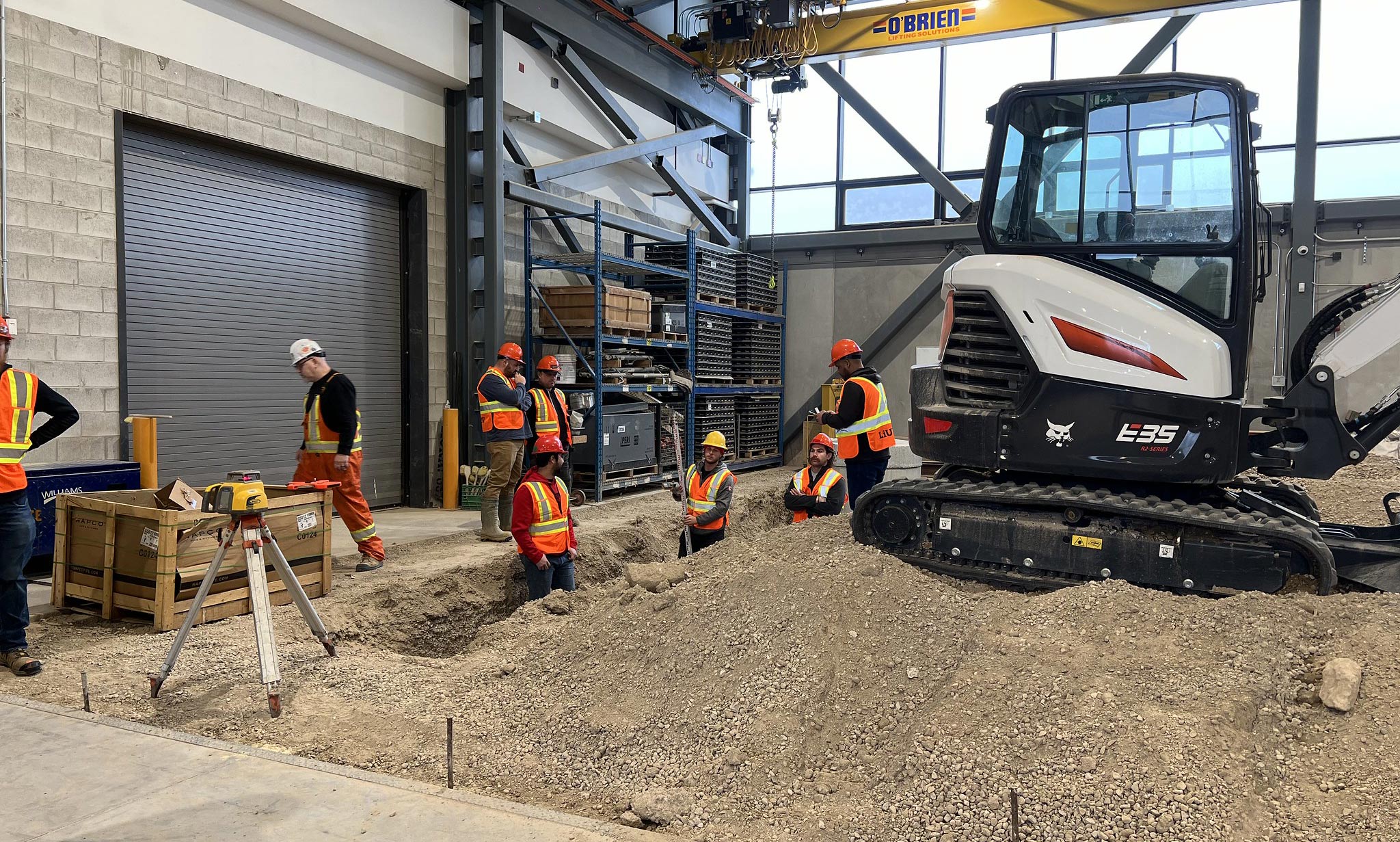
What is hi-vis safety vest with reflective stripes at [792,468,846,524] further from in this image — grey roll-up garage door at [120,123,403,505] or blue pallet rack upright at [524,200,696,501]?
grey roll-up garage door at [120,123,403,505]

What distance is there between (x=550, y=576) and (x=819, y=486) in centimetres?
217

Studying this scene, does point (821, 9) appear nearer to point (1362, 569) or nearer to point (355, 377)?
point (355, 377)

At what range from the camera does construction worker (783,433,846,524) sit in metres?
7.25

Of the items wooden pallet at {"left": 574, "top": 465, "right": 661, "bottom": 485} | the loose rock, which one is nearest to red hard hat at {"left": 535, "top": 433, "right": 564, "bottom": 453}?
the loose rock

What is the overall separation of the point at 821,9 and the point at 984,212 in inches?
361

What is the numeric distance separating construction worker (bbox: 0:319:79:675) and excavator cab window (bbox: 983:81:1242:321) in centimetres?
540

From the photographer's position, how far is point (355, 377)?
10500 mm

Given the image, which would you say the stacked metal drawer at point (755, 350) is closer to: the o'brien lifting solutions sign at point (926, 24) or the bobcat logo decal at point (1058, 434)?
the o'brien lifting solutions sign at point (926, 24)

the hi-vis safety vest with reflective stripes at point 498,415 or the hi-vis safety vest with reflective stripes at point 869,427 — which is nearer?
the hi-vis safety vest with reflective stripes at point 869,427

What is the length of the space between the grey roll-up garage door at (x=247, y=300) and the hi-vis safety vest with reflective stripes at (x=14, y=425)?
10.3ft

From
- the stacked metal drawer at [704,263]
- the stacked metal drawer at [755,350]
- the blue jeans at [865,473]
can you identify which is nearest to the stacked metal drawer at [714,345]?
the stacked metal drawer at [755,350]

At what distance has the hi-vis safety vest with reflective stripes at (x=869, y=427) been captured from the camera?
7.95m

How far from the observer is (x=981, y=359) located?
529 centimetres

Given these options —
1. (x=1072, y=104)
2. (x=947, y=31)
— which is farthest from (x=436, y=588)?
(x=947, y=31)
